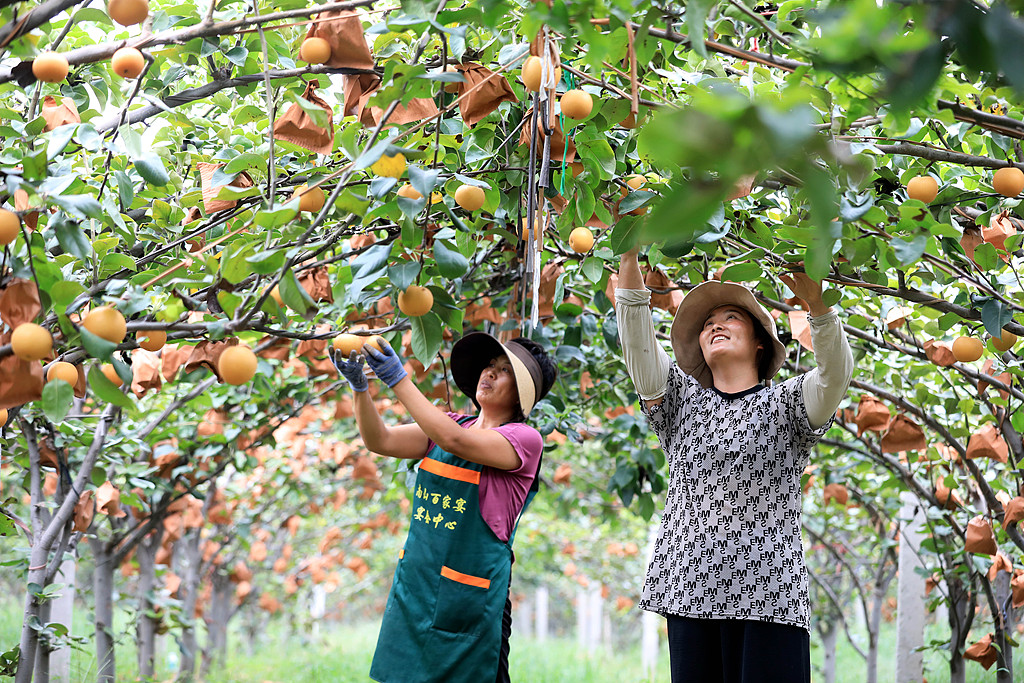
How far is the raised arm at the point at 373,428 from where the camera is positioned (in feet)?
5.96

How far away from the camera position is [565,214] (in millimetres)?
2010

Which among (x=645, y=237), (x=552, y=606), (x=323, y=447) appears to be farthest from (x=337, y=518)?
(x=552, y=606)

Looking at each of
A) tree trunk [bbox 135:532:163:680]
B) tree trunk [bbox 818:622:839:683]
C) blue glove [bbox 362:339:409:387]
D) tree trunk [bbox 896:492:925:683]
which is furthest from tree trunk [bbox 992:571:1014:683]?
tree trunk [bbox 135:532:163:680]

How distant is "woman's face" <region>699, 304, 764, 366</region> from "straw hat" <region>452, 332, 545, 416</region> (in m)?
0.44

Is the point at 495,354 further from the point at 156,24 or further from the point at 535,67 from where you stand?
the point at 156,24

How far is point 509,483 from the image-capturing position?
2.15m

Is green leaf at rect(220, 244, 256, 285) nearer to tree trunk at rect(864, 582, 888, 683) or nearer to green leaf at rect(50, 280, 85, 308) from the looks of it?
green leaf at rect(50, 280, 85, 308)

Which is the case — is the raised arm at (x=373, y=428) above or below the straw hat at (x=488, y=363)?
below

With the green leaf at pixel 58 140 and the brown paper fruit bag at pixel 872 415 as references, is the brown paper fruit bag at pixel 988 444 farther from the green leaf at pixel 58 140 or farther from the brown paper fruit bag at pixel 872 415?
the green leaf at pixel 58 140

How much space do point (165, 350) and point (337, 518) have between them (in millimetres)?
7088

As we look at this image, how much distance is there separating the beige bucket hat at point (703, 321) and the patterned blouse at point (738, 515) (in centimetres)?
15

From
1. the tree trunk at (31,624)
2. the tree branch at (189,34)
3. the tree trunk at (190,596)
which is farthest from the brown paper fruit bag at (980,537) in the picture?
the tree trunk at (190,596)

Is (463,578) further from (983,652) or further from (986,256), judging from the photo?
(983,652)

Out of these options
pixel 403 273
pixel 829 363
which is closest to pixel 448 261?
pixel 403 273
